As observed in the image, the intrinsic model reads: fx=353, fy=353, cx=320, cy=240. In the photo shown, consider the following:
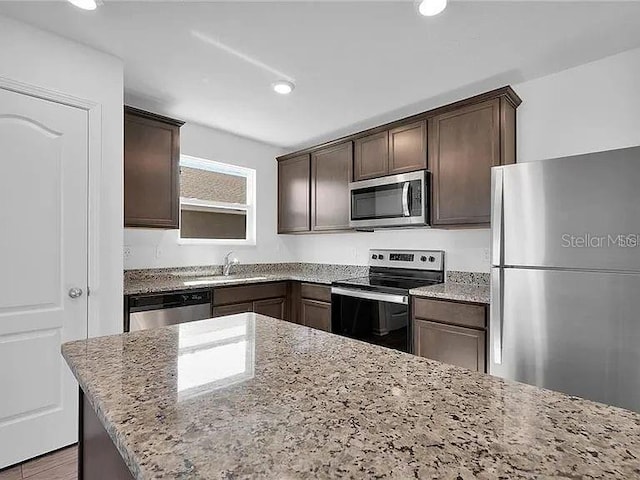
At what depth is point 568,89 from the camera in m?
2.49

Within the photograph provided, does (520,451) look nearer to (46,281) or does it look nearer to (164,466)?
(164,466)

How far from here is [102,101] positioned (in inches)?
88.3

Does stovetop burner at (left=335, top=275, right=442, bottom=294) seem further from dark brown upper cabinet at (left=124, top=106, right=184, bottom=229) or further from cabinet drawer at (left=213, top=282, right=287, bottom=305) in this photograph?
dark brown upper cabinet at (left=124, top=106, right=184, bottom=229)

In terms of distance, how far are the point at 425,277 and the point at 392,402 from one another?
2704mm

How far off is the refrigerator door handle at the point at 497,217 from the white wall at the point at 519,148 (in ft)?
2.78

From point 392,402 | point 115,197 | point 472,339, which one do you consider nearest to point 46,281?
point 115,197

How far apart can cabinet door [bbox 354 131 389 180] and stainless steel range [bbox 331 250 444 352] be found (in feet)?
2.72

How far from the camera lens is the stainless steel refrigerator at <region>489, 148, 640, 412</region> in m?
1.60

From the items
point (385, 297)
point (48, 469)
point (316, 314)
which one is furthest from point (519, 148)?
point (48, 469)

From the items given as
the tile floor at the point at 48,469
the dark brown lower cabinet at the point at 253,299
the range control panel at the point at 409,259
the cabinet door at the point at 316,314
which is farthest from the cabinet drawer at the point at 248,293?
the tile floor at the point at 48,469

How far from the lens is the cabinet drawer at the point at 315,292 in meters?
3.42

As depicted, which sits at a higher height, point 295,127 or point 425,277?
point 295,127

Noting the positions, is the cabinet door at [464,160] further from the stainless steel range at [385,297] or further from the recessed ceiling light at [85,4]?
the recessed ceiling light at [85,4]

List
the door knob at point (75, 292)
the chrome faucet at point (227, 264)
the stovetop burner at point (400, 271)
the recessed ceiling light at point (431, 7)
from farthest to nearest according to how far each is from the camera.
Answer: the chrome faucet at point (227, 264) < the stovetop burner at point (400, 271) < the door knob at point (75, 292) < the recessed ceiling light at point (431, 7)
